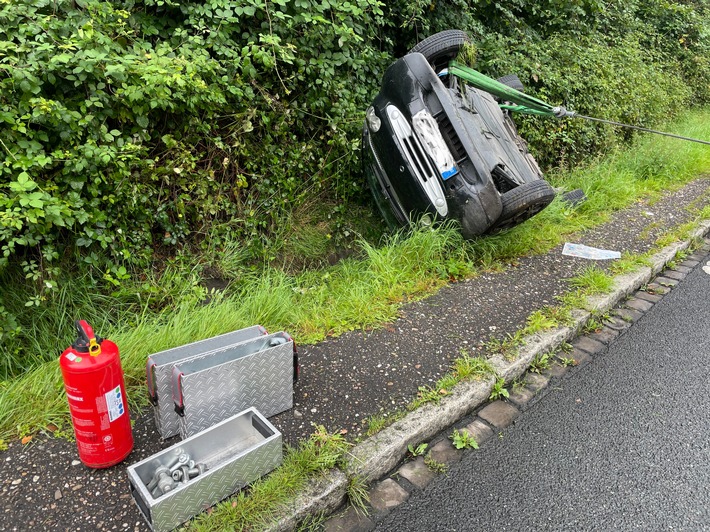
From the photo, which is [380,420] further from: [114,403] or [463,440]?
[114,403]

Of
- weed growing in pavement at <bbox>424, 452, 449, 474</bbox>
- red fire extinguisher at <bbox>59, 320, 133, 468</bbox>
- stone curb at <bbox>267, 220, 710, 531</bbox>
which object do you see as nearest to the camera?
red fire extinguisher at <bbox>59, 320, 133, 468</bbox>

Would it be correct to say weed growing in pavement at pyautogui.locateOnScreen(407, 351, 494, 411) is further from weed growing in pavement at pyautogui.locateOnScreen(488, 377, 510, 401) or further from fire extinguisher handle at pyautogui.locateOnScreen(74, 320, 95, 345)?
fire extinguisher handle at pyautogui.locateOnScreen(74, 320, 95, 345)

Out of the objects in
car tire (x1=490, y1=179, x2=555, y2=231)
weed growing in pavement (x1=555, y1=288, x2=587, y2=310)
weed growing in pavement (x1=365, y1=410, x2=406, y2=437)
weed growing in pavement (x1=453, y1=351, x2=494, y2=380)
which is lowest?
weed growing in pavement (x1=555, y1=288, x2=587, y2=310)

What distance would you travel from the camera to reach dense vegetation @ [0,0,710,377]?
10.3 feet

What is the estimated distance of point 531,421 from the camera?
302 cm

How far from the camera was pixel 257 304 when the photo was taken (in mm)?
3707

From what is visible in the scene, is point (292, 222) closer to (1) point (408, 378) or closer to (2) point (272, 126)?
(2) point (272, 126)

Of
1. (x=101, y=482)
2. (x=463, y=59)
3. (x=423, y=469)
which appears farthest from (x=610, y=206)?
(x=101, y=482)

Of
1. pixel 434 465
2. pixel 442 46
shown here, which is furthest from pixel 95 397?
pixel 442 46

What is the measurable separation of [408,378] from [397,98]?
8.23 feet

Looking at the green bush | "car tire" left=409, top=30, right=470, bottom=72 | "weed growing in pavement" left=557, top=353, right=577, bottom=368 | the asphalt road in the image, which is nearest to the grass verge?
"weed growing in pavement" left=557, top=353, right=577, bottom=368

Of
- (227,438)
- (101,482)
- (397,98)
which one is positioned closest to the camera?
(101,482)

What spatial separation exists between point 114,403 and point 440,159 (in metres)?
3.02

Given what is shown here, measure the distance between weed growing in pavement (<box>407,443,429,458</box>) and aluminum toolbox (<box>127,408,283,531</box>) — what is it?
0.71m
